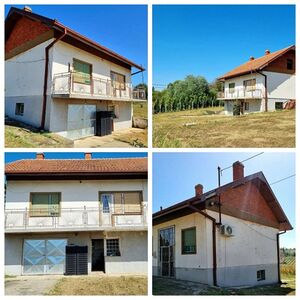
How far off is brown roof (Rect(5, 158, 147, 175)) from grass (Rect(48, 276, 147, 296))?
2.73 m

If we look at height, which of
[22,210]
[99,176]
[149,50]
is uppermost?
[149,50]

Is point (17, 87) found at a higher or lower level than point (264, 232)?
higher

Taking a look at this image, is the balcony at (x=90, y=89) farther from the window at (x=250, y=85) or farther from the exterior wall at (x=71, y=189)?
the window at (x=250, y=85)

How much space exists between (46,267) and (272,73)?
11.9m

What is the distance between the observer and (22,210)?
32.7 ft

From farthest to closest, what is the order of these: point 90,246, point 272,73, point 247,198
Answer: point 272,73, point 90,246, point 247,198

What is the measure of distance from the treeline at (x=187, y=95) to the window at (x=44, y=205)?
402cm

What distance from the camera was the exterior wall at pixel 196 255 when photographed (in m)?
8.38

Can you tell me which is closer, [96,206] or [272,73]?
[96,206]

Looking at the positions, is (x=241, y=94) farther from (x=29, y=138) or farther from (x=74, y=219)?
(x=29, y=138)

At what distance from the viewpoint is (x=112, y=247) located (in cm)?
1038

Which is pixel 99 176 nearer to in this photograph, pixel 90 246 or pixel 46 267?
pixel 90 246

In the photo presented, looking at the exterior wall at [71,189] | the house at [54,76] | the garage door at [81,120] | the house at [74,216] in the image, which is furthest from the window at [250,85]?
the exterior wall at [71,189]
